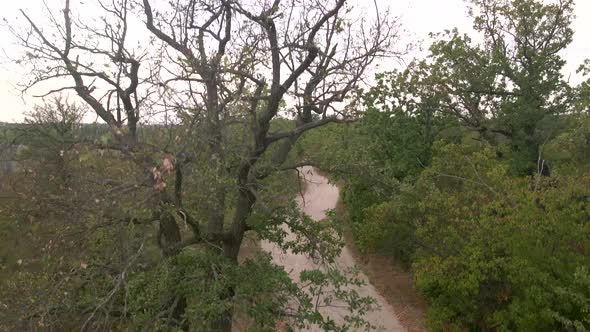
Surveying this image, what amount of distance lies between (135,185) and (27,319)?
8.33 ft

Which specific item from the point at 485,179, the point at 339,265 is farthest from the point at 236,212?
the point at 485,179

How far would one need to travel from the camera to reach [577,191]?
9172mm

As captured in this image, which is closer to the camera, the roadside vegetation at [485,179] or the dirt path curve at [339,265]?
the roadside vegetation at [485,179]

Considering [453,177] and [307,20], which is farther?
[453,177]

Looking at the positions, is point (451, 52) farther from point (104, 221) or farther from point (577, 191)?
point (104, 221)

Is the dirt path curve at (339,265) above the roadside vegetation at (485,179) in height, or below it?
below

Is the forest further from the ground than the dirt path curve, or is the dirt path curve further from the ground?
the forest

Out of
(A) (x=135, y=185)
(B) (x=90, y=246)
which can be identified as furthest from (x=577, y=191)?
(B) (x=90, y=246)

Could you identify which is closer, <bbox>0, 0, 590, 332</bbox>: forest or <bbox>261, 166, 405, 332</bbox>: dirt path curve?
<bbox>0, 0, 590, 332</bbox>: forest

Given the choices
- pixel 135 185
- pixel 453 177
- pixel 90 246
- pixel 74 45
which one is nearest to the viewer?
pixel 135 185

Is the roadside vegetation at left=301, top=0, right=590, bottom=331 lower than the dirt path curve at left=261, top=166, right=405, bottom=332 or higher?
higher

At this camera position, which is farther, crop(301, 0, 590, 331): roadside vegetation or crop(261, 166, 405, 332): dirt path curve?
crop(261, 166, 405, 332): dirt path curve

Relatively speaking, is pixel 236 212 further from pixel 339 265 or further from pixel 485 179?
pixel 485 179

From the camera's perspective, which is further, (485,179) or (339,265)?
(485,179)
